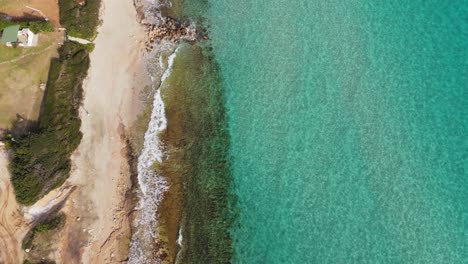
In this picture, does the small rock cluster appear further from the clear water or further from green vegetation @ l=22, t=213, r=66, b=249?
green vegetation @ l=22, t=213, r=66, b=249

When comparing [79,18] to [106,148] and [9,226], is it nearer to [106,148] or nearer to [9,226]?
[106,148]

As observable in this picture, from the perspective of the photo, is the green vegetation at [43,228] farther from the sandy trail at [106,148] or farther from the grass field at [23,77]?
the grass field at [23,77]

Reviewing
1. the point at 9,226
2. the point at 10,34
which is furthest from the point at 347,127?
the point at 10,34

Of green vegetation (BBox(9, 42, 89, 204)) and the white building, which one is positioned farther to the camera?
the white building

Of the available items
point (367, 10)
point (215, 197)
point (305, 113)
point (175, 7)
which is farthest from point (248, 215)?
point (367, 10)

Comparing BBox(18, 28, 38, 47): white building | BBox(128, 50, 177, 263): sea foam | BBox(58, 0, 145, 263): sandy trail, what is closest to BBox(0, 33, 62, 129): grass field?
BBox(18, 28, 38, 47): white building

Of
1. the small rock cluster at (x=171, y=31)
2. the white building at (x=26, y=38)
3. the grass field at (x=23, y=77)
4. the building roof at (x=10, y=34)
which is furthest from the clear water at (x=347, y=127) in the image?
the building roof at (x=10, y=34)
